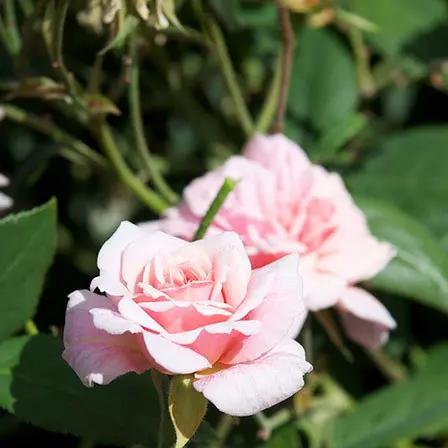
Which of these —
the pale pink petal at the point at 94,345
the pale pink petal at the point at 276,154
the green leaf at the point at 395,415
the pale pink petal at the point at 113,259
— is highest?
the pale pink petal at the point at 113,259

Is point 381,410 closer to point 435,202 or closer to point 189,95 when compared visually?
point 435,202

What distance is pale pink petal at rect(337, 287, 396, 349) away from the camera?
66 cm

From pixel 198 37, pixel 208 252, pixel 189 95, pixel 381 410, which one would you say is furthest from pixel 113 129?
pixel 208 252

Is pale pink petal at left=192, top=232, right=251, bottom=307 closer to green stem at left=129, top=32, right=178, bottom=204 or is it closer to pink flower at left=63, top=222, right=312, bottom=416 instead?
pink flower at left=63, top=222, right=312, bottom=416

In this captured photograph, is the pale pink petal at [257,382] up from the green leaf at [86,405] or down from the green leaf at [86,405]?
up

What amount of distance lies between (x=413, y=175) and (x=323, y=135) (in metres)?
0.10

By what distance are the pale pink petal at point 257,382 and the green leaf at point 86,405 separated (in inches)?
3.7

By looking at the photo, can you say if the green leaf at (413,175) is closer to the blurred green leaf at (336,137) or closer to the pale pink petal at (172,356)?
the blurred green leaf at (336,137)

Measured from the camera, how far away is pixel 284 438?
0.66m

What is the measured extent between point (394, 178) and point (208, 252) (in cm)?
46

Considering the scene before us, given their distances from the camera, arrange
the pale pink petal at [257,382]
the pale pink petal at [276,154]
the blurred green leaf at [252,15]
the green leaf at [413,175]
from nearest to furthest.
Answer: the pale pink petal at [257,382], the pale pink petal at [276,154], the blurred green leaf at [252,15], the green leaf at [413,175]

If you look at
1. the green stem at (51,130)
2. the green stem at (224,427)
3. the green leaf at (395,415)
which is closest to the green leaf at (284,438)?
the green stem at (224,427)

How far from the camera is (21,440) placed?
0.89m

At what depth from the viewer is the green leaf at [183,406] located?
1.63ft
